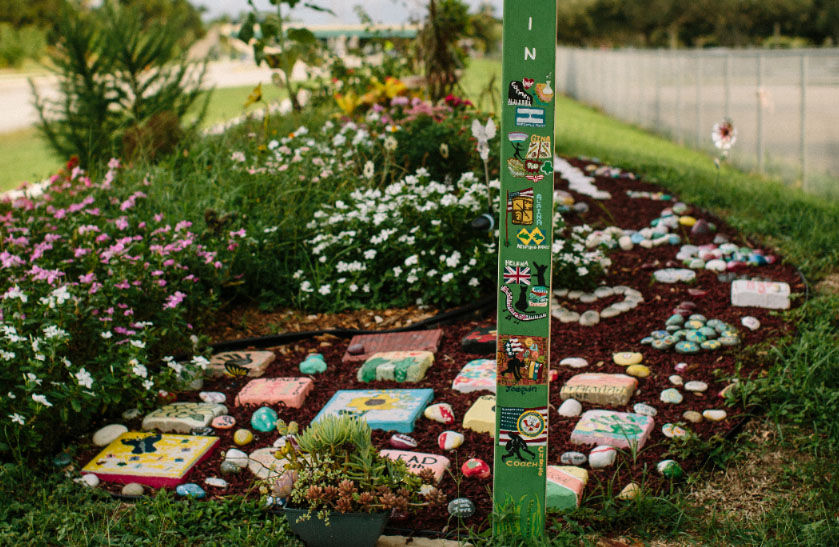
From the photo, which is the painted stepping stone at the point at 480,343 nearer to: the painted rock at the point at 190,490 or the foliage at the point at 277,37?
the painted rock at the point at 190,490

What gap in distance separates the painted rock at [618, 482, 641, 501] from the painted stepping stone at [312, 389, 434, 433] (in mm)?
824

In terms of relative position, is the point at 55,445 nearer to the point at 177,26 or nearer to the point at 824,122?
the point at 177,26

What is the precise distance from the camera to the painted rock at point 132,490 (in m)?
2.47

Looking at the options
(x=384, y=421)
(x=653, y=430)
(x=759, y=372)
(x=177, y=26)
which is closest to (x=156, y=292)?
(x=384, y=421)

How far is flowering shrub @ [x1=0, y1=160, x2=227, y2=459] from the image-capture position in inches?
103

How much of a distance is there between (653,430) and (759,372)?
64 cm

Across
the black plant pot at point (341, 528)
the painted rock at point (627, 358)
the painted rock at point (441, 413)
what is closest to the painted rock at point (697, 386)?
the painted rock at point (627, 358)

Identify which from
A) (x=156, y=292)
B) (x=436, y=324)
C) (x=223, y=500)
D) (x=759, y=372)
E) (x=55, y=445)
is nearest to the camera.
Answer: (x=223, y=500)

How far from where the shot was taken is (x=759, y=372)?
3062 millimetres

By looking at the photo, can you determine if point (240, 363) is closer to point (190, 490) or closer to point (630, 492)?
point (190, 490)

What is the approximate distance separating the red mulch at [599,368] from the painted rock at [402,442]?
30mm

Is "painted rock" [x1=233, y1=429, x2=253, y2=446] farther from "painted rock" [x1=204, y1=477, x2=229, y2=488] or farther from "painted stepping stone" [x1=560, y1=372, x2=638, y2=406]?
"painted stepping stone" [x1=560, y1=372, x2=638, y2=406]

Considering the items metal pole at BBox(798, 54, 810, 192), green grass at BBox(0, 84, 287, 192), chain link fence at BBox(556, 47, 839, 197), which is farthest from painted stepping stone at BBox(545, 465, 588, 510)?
green grass at BBox(0, 84, 287, 192)

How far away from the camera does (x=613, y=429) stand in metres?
2.70
